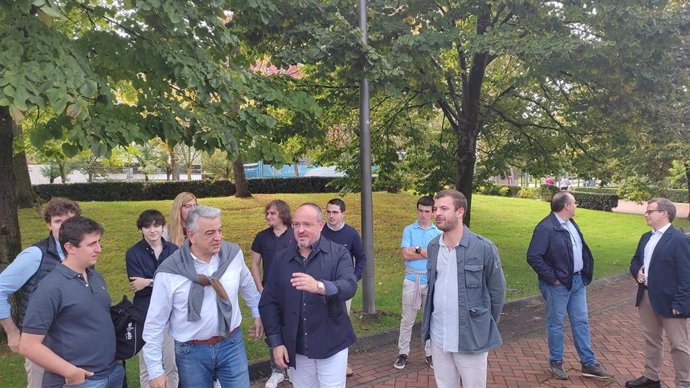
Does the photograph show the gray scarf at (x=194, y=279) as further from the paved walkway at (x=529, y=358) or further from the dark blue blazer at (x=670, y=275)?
the dark blue blazer at (x=670, y=275)

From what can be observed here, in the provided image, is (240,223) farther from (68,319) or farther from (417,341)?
(68,319)

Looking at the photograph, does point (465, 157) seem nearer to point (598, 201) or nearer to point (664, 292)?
point (664, 292)

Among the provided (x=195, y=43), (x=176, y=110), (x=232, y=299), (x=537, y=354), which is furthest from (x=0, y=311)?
(x=537, y=354)

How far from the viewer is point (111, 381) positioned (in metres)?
2.79

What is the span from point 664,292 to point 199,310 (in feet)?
13.3

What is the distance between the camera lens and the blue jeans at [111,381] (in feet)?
8.70

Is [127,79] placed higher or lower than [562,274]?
higher

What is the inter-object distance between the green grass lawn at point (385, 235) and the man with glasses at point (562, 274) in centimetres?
221

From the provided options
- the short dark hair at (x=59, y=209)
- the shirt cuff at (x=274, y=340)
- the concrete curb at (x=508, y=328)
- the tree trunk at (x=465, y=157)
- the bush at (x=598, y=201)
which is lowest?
the concrete curb at (x=508, y=328)

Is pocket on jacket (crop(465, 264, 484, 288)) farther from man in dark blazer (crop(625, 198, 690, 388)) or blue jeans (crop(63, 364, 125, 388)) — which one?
blue jeans (crop(63, 364, 125, 388))

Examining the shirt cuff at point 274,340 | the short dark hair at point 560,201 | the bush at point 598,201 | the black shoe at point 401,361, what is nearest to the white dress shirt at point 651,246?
the short dark hair at point 560,201

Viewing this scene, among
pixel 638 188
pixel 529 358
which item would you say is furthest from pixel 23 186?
pixel 638 188

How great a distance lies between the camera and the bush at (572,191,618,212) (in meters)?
25.9

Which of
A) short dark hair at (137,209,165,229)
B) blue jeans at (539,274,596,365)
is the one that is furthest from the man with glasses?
short dark hair at (137,209,165,229)
